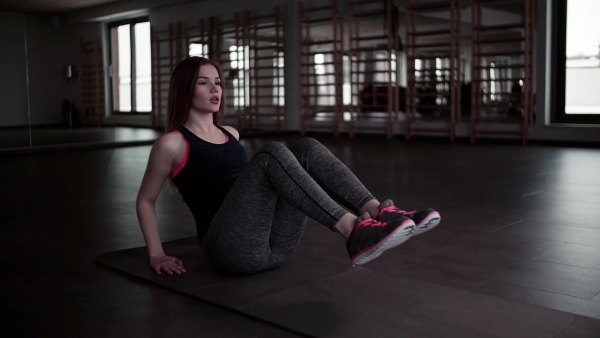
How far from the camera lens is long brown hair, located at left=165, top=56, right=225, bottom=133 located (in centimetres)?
202

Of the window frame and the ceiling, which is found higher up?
the ceiling

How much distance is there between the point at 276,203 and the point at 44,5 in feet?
19.2

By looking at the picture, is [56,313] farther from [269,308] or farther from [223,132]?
[223,132]

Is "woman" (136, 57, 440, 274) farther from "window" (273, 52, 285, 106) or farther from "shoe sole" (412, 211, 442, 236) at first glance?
"window" (273, 52, 285, 106)

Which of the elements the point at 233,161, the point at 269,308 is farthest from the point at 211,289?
the point at 233,161

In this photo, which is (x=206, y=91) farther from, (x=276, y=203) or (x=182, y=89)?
(x=276, y=203)

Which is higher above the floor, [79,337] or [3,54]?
[3,54]

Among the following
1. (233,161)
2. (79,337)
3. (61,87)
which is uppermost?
(61,87)

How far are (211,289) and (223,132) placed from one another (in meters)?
0.53

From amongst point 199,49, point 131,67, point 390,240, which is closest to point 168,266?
point 390,240

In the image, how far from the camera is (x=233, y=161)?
209 centimetres

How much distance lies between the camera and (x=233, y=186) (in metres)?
1.89

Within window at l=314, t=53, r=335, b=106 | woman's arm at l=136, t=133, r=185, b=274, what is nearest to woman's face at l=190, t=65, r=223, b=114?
woman's arm at l=136, t=133, r=185, b=274

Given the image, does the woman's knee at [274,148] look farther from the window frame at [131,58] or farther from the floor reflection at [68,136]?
the window frame at [131,58]
